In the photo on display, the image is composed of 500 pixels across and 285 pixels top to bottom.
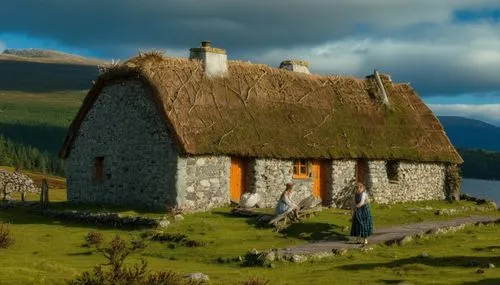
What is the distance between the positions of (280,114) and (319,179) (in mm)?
3890

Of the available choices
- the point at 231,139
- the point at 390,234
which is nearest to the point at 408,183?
the point at 231,139

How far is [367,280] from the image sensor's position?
17.5m

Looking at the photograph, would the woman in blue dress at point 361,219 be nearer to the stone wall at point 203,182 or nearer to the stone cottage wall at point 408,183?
the stone wall at point 203,182

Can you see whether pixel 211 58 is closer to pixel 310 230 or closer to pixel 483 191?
pixel 310 230

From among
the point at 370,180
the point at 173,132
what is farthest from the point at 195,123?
the point at 370,180

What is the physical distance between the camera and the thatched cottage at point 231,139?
32062 millimetres

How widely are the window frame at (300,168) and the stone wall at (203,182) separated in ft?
13.5

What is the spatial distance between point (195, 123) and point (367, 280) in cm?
1626

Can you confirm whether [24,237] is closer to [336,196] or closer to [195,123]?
[195,123]

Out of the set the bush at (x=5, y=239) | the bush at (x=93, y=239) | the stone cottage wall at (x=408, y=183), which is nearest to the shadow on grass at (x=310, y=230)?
the bush at (x=93, y=239)

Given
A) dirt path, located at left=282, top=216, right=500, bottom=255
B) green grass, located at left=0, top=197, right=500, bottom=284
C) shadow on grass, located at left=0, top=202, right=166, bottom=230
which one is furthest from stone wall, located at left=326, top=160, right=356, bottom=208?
shadow on grass, located at left=0, top=202, right=166, bottom=230

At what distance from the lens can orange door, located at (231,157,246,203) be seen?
110 feet

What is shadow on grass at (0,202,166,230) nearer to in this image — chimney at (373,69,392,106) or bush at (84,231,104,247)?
bush at (84,231,104,247)

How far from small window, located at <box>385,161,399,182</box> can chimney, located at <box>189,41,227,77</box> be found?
1083 cm
